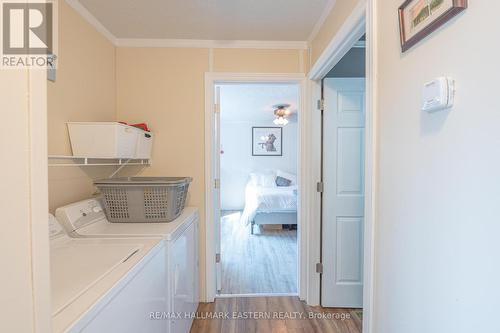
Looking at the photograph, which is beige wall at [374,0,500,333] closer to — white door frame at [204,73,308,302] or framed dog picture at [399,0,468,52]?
framed dog picture at [399,0,468,52]

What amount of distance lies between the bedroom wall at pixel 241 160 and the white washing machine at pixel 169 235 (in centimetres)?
445

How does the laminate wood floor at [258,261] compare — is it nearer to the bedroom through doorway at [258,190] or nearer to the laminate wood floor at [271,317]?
the bedroom through doorway at [258,190]

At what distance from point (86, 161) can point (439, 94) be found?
179 centimetres

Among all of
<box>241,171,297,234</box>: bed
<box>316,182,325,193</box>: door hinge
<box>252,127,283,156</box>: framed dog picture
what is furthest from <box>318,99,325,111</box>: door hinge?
<box>252,127,283,156</box>: framed dog picture

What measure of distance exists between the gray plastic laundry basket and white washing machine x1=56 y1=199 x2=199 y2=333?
0.17 ft

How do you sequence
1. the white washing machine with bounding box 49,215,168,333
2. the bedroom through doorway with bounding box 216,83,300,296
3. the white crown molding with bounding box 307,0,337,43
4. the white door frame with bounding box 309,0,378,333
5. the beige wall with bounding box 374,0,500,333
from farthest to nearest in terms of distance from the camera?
the bedroom through doorway with bounding box 216,83,300,296 → the white crown molding with bounding box 307,0,337,43 → the white door frame with bounding box 309,0,378,333 → the white washing machine with bounding box 49,215,168,333 → the beige wall with bounding box 374,0,500,333

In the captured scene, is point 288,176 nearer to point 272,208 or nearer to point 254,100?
point 272,208

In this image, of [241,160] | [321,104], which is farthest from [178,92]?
[241,160]

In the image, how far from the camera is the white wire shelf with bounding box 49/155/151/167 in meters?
1.52

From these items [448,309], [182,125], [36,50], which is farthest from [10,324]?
[182,125]

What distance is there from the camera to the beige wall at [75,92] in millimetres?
1532

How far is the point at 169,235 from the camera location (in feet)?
4.63

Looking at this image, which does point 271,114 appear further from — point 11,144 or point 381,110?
point 11,144

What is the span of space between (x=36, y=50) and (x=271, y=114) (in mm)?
5364
